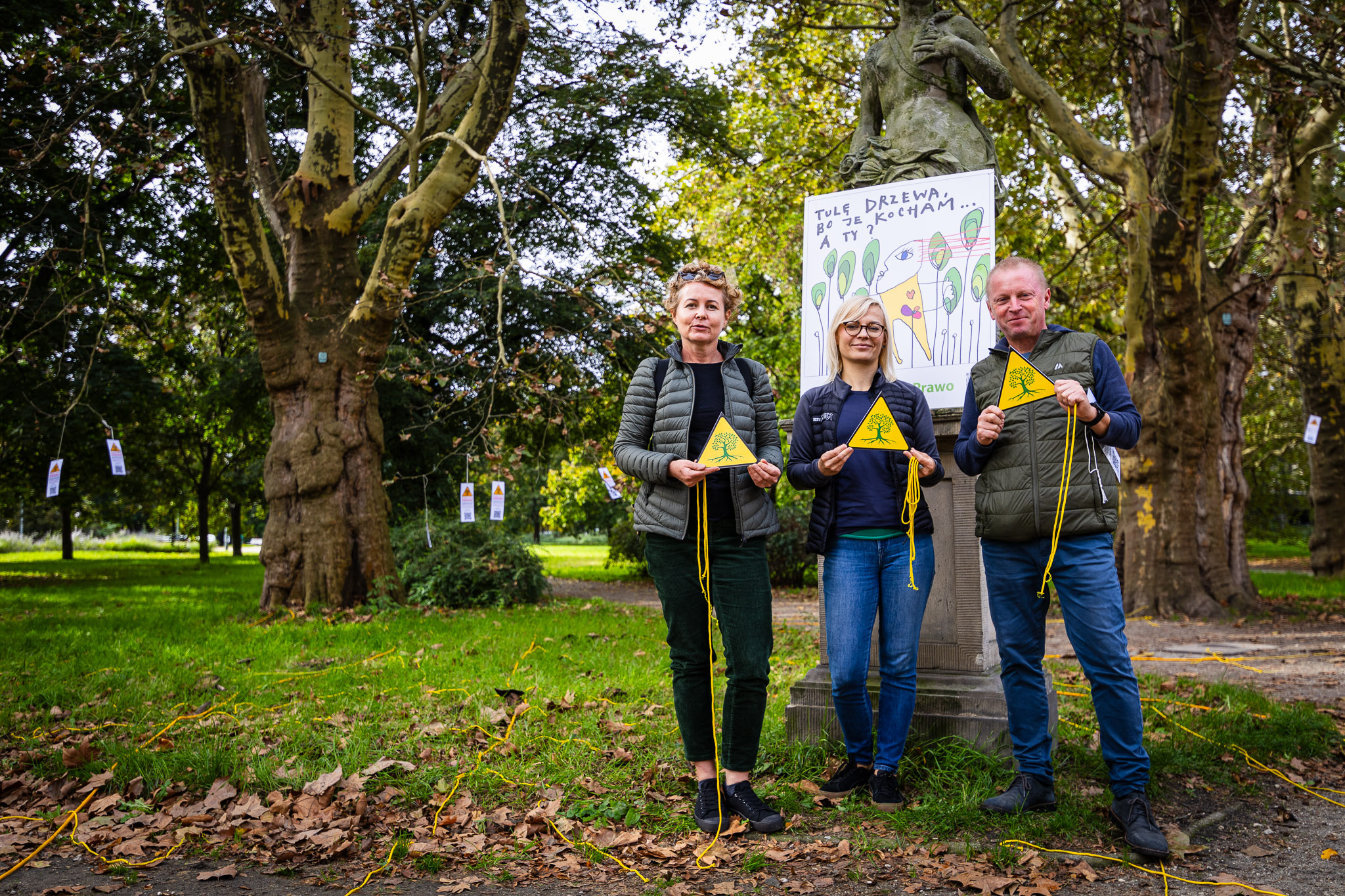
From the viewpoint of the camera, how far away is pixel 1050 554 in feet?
11.8

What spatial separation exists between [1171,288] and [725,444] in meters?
8.33

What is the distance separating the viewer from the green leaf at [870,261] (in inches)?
190

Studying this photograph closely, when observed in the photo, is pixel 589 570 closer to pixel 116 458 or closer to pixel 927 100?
pixel 116 458

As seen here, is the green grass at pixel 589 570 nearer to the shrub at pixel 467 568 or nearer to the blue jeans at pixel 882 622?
the shrub at pixel 467 568

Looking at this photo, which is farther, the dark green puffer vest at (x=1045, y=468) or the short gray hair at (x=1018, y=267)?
the short gray hair at (x=1018, y=267)

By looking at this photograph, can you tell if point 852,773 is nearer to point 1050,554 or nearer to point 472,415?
point 1050,554

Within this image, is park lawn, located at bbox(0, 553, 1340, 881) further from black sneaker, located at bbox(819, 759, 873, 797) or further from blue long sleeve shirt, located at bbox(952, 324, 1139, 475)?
blue long sleeve shirt, located at bbox(952, 324, 1139, 475)

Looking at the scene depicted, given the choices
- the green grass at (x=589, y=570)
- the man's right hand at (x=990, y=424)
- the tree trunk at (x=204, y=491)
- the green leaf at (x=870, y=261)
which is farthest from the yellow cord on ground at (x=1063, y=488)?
the tree trunk at (x=204, y=491)

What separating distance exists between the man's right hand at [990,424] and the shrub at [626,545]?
15643 millimetres

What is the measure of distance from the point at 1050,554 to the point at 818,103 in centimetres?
1340

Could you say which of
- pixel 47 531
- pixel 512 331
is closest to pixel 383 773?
pixel 512 331

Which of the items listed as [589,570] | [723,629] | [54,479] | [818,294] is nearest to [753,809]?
[723,629]

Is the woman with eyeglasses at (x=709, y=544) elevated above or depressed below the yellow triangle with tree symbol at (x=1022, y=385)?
below

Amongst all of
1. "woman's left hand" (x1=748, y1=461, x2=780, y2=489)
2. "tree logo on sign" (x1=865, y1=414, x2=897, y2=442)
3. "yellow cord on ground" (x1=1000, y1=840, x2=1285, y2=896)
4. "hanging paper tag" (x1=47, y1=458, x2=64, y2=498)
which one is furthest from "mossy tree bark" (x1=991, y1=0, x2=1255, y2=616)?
"hanging paper tag" (x1=47, y1=458, x2=64, y2=498)
